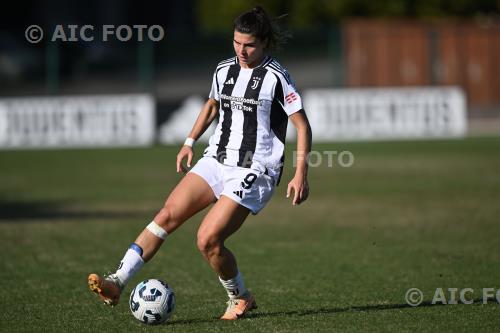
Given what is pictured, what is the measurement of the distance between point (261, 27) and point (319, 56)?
83.7 ft

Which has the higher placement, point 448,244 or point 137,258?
point 137,258

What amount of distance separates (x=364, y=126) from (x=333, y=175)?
27.3 ft

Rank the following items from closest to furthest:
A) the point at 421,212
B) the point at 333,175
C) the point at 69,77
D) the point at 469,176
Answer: the point at 421,212 → the point at 469,176 → the point at 333,175 → the point at 69,77

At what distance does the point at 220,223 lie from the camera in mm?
6980

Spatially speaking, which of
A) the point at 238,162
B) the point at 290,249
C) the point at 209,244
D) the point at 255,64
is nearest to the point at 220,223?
the point at 209,244

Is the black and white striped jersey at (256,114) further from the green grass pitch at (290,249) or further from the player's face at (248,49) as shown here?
the green grass pitch at (290,249)

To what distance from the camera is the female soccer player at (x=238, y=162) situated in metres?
7.03

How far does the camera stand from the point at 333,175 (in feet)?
64.3

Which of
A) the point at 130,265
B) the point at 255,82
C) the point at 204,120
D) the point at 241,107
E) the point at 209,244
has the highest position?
the point at 255,82

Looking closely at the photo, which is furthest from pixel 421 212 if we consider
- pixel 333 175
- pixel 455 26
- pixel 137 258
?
pixel 455 26

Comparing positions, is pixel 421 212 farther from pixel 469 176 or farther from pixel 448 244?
pixel 469 176

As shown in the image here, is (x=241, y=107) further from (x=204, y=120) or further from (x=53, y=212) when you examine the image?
(x=53, y=212)

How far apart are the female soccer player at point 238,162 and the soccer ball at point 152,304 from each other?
0.58 ft

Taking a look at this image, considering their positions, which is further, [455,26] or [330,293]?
[455,26]
